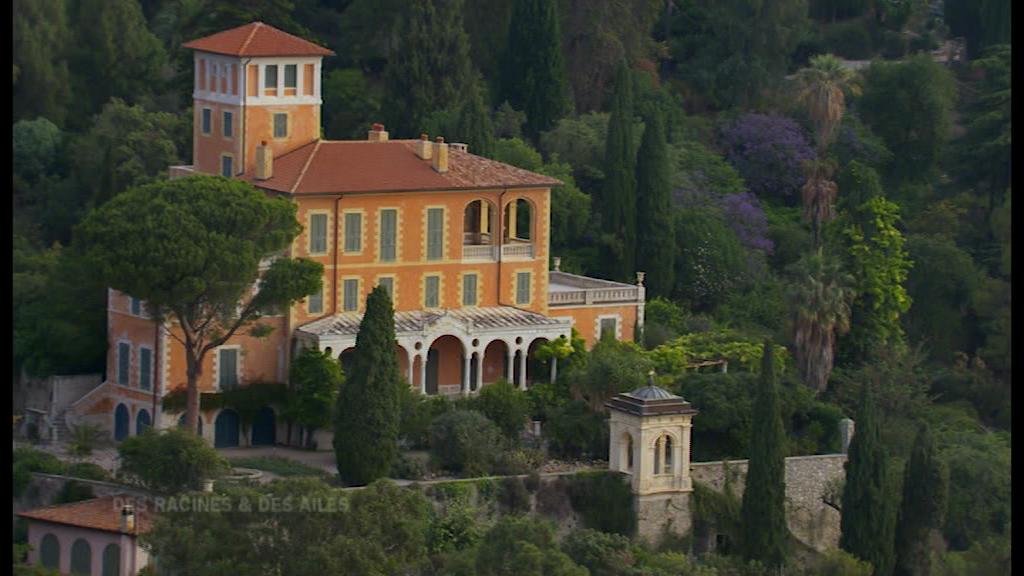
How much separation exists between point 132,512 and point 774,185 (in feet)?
86.1

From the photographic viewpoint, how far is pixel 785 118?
84.2 meters

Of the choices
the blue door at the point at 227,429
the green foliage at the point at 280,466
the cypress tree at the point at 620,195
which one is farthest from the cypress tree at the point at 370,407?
the cypress tree at the point at 620,195

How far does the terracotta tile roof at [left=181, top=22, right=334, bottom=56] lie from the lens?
6969 cm

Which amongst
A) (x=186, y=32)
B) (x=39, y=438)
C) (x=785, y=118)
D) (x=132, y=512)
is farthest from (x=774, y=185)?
(x=132, y=512)

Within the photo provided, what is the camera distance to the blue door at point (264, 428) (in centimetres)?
6712

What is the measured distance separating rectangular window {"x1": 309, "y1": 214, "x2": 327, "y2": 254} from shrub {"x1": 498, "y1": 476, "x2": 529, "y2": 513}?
6.41 meters

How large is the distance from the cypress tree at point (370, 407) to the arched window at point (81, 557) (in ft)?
17.1

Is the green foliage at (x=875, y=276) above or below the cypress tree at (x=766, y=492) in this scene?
above

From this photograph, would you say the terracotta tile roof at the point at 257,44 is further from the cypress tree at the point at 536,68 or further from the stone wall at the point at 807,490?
the cypress tree at the point at 536,68

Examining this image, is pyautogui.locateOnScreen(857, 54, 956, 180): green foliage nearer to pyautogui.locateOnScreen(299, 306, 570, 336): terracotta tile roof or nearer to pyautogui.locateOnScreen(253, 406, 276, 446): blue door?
pyautogui.locateOnScreen(299, 306, 570, 336): terracotta tile roof

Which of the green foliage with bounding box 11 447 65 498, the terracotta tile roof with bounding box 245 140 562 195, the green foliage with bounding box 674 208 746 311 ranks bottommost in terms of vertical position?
the green foliage with bounding box 11 447 65 498

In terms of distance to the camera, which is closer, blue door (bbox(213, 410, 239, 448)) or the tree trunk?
the tree trunk

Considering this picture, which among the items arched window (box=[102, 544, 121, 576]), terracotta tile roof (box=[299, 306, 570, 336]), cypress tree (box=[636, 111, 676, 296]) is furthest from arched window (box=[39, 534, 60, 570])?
cypress tree (box=[636, 111, 676, 296])

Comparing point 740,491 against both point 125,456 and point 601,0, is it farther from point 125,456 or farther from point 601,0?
point 601,0
